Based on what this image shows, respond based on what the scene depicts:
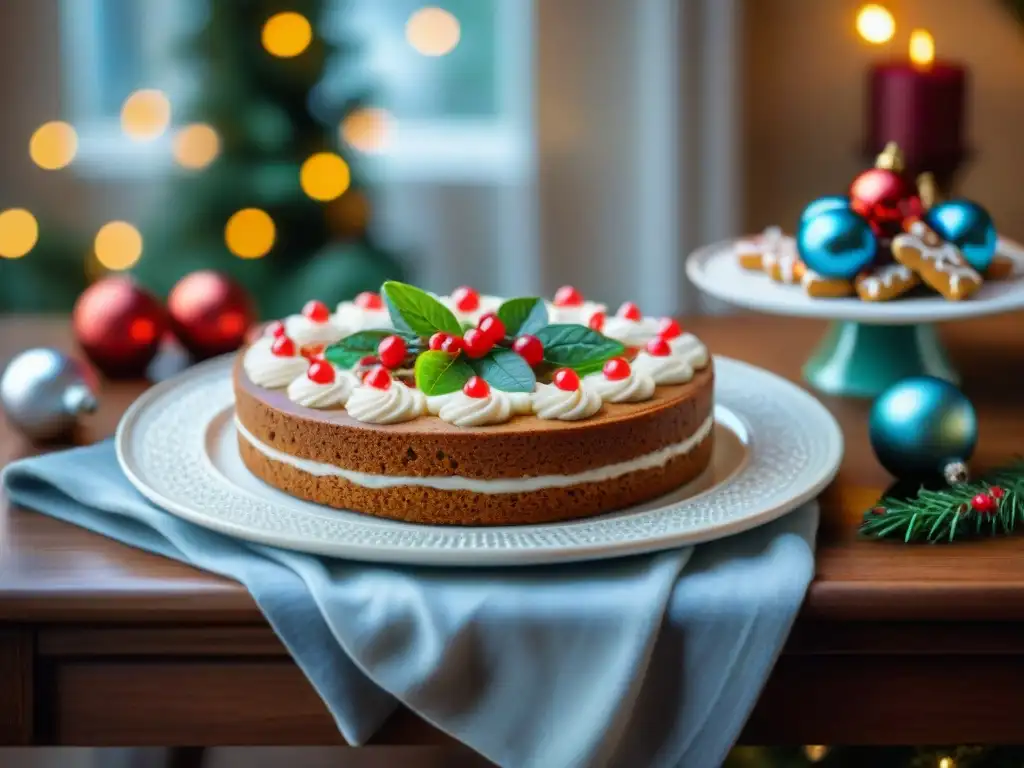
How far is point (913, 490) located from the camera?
4.07ft

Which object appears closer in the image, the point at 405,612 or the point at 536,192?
the point at 405,612

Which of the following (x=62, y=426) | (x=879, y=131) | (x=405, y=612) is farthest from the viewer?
(x=879, y=131)

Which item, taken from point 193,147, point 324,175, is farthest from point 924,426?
point 193,147

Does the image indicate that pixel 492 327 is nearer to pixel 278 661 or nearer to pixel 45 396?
pixel 278 661

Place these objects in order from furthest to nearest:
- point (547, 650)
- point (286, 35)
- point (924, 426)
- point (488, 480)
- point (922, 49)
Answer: point (286, 35) < point (922, 49) < point (924, 426) < point (488, 480) < point (547, 650)

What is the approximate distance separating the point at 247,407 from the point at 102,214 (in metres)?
2.21

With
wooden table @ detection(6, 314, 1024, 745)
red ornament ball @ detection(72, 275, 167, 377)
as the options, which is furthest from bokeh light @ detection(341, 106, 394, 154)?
wooden table @ detection(6, 314, 1024, 745)

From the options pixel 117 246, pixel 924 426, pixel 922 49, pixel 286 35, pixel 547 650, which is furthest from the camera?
pixel 117 246

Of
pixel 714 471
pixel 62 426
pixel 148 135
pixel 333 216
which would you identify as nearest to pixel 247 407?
pixel 62 426

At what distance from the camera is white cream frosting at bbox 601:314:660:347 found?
53.2 inches

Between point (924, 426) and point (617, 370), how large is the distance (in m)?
0.29

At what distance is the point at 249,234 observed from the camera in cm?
272

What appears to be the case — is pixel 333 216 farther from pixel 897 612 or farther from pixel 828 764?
pixel 897 612

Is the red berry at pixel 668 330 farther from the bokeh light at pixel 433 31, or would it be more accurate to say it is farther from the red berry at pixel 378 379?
the bokeh light at pixel 433 31
